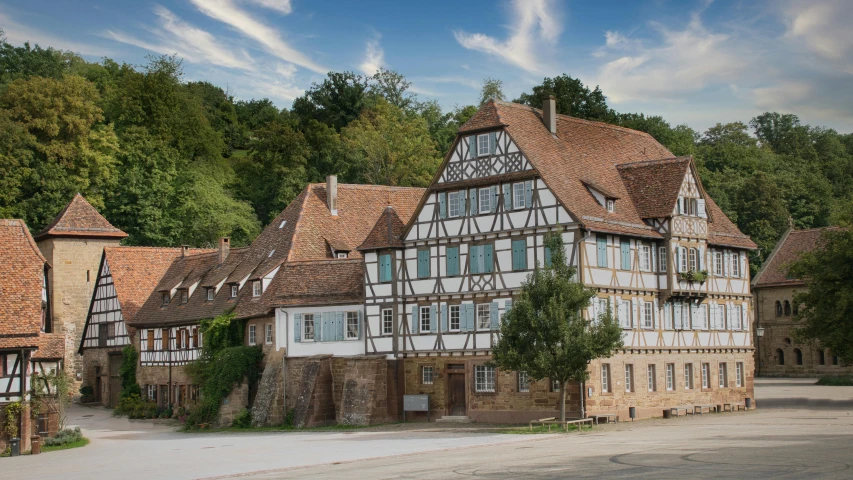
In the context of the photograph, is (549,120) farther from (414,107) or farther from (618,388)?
(414,107)

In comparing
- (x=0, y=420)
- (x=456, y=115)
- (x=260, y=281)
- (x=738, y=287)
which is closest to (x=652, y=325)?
(x=738, y=287)

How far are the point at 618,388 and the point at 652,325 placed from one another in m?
3.52

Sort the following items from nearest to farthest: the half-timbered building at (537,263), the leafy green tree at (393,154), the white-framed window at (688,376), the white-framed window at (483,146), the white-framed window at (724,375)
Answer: the half-timbered building at (537,263)
the white-framed window at (483,146)
the white-framed window at (688,376)
the white-framed window at (724,375)
the leafy green tree at (393,154)

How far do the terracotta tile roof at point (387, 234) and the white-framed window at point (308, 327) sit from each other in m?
3.81

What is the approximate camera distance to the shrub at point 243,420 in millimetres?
50625

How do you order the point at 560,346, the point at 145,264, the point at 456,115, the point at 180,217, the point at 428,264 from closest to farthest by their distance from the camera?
the point at 560,346 → the point at 428,264 → the point at 145,264 → the point at 180,217 → the point at 456,115

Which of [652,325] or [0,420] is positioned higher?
[652,325]

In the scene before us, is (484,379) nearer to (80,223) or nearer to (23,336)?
(23,336)

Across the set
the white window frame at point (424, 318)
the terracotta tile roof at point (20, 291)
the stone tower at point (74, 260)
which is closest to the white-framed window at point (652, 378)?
the white window frame at point (424, 318)

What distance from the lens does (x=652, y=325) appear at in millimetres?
47000

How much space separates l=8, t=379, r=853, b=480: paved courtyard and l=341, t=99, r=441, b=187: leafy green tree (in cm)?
3372

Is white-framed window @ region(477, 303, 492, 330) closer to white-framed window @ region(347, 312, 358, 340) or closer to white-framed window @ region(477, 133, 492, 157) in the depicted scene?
white-framed window @ region(477, 133, 492, 157)

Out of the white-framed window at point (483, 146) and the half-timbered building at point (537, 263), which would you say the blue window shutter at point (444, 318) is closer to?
the half-timbered building at point (537, 263)

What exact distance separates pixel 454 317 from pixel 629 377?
6980mm
